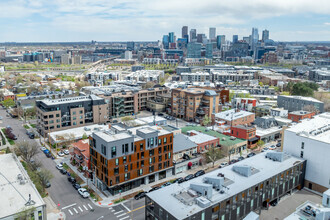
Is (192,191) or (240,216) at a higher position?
(192,191)

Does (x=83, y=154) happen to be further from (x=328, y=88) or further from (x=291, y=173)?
(x=328, y=88)

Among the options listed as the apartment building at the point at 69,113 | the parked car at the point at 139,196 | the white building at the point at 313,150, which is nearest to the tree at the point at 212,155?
the white building at the point at 313,150

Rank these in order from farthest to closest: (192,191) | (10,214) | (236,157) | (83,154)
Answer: (236,157) < (83,154) < (192,191) < (10,214)

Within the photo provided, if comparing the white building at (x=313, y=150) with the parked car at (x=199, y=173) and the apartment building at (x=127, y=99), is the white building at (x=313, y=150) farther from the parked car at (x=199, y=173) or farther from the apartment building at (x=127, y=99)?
the apartment building at (x=127, y=99)

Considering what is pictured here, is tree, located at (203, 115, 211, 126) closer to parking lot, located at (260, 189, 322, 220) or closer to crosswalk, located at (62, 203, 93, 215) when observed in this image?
parking lot, located at (260, 189, 322, 220)

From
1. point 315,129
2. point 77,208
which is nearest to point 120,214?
point 77,208

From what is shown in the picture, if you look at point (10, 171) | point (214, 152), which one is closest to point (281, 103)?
point (214, 152)
